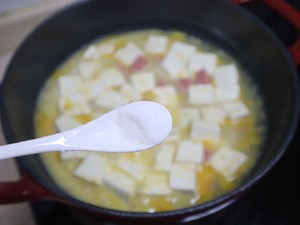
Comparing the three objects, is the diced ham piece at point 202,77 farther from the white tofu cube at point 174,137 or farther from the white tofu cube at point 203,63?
the white tofu cube at point 174,137

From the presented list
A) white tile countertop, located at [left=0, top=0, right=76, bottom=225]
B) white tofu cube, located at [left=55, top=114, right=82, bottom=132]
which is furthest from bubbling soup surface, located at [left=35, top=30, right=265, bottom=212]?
white tile countertop, located at [left=0, top=0, right=76, bottom=225]

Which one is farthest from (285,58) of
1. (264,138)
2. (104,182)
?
(104,182)

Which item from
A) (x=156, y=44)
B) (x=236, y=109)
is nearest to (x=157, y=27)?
(x=156, y=44)

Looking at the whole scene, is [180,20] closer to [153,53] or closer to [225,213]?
[153,53]

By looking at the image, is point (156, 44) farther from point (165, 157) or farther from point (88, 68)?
point (165, 157)

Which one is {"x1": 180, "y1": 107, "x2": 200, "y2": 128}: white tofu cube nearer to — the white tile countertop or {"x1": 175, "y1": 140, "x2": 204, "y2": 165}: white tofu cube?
{"x1": 175, "y1": 140, "x2": 204, "y2": 165}: white tofu cube

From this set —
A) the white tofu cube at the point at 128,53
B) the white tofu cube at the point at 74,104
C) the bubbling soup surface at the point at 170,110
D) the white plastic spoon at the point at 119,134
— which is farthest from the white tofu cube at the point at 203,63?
the white plastic spoon at the point at 119,134

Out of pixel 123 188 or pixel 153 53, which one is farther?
pixel 153 53
